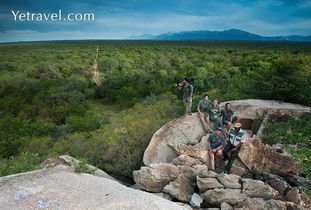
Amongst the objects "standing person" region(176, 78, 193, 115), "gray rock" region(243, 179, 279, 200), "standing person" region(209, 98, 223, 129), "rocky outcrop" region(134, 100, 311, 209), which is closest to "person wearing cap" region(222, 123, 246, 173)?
"rocky outcrop" region(134, 100, 311, 209)

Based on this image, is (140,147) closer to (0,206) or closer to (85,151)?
(85,151)

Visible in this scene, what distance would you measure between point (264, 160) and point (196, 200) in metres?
3.78

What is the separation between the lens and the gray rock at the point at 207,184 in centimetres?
1387

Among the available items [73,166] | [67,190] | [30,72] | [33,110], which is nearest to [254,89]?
[73,166]

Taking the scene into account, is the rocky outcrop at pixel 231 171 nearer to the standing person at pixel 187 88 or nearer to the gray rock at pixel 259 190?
the gray rock at pixel 259 190

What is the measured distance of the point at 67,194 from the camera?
12148 millimetres

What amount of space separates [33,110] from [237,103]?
28.1 m

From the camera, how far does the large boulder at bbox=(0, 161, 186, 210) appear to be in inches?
454

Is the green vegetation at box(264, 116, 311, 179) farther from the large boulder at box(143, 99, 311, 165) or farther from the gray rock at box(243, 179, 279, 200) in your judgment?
the gray rock at box(243, 179, 279, 200)

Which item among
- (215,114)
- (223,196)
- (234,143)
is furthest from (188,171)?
(215,114)

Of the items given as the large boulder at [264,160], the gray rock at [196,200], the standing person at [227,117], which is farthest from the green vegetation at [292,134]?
the gray rock at [196,200]

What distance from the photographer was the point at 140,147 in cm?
2041

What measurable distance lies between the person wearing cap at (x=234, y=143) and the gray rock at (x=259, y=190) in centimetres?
118

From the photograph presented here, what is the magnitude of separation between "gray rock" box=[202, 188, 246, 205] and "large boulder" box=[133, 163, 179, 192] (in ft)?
6.28
